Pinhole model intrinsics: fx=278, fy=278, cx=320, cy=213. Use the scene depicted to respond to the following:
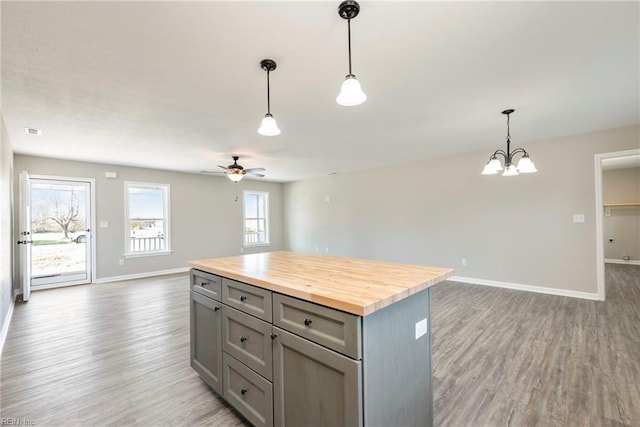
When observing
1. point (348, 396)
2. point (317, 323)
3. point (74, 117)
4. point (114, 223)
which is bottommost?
point (348, 396)

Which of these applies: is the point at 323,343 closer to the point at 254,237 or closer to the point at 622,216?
the point at 254,237

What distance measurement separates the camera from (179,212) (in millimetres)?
6816

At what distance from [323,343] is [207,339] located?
1.24 m

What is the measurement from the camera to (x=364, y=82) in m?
2.46

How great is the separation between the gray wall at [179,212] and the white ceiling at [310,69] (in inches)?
67.9

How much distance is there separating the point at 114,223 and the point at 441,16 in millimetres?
6744

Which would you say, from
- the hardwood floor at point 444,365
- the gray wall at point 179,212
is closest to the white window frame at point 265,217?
the gray wall at point 179,212

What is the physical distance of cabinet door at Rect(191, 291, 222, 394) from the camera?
1960 millimetres

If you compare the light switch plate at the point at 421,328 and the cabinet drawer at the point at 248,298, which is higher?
the cabinet drawer at the point at 248,298

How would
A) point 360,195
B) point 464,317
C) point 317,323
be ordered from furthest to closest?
point 360,195 < point 464,317 < point 317,323

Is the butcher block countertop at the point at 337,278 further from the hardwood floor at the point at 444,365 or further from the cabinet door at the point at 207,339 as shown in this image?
the hardwood floor at the point at 444,365

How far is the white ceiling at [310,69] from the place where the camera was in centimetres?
166

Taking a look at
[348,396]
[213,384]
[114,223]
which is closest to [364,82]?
[348,396]

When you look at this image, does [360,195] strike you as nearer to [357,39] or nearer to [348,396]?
[357,39]
